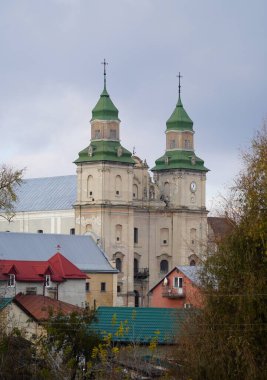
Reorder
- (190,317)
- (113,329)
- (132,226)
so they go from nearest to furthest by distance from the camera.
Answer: (190,317) < (113,329) < (132,226)

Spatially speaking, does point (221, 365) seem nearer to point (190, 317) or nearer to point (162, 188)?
point (190, 317)

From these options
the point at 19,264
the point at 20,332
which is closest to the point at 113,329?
the point at 20,332

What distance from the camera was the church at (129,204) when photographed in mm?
117562

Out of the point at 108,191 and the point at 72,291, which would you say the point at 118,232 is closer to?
the point at 108,191

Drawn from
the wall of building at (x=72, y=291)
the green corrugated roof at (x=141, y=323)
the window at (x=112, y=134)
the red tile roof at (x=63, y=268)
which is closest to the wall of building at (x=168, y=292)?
the wall of building at (x=72, y=291)

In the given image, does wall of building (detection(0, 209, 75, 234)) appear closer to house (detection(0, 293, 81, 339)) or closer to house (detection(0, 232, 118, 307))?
house (detection(0, 232, 118, 307))

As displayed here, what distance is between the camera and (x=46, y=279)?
8619 centimetres

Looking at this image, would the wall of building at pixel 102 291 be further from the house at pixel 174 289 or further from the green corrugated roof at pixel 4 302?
the green corrugated roof at pixel 4 302

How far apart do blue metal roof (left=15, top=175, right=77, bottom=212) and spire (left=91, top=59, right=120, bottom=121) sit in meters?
10.6

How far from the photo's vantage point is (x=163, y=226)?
125 m

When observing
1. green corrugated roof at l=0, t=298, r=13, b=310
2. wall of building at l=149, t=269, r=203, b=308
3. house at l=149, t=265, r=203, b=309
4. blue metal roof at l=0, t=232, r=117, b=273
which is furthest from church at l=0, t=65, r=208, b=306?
green corrugated roof at l=0, t=298, r=13, b=310

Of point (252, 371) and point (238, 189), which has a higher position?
point (238, 189)

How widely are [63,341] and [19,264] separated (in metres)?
33.9

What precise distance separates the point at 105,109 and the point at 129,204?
27.1 ft
